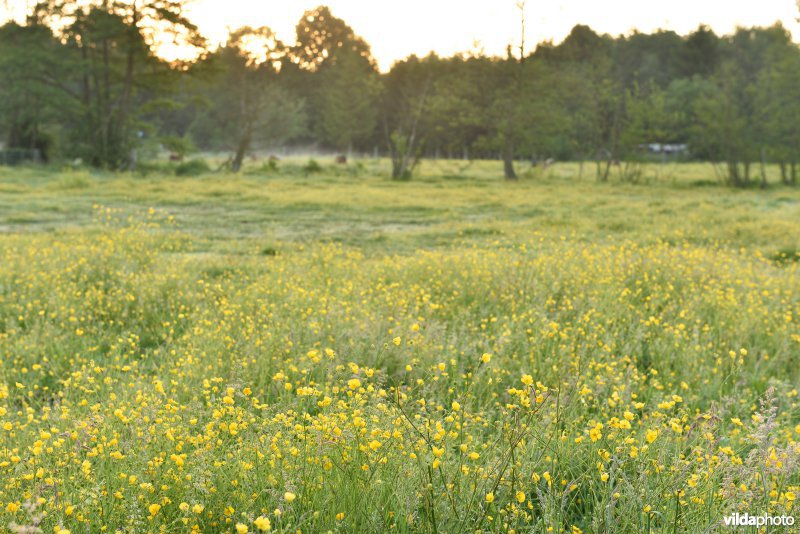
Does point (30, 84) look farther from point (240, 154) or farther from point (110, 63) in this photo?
point (240, 154)

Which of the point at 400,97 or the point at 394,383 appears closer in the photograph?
the point at 394,383

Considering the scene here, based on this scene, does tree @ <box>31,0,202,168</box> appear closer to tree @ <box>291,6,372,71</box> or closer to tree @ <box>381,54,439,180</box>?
tree @ <box>381,54,439,180</box>

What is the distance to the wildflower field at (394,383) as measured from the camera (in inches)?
109

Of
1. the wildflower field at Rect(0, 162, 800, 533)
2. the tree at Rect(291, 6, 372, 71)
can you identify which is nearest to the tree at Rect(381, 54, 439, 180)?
the wildflower field at Rect(0, 162, 800, 533)

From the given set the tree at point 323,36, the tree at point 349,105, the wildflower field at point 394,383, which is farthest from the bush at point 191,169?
the tree at point 323,36

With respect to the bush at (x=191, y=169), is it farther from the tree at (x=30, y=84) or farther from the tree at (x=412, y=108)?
the tree at (x=412, y=108)

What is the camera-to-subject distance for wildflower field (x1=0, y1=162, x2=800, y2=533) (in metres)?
2.76

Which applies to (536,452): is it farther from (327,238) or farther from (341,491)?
(327,238)

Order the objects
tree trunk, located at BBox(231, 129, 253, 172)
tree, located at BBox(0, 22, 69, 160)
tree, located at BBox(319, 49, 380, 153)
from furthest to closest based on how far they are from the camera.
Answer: tree, located at BBox(319, 49, 380, 153) < tree trunk, located at BBox(231, 129, 253, 172) < tree, located at BBox(0, 22, 69, 160)

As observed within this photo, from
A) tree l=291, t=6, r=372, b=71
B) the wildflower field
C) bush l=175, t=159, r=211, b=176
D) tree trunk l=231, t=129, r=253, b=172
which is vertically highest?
tree l=291, t=6, r=372, b=71

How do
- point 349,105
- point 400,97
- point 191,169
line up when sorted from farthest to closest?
1. point 349,105
2. point 400,97
3. point 191,169

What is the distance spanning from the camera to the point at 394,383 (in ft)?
15.6

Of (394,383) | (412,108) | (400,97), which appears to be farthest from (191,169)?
(394,383)

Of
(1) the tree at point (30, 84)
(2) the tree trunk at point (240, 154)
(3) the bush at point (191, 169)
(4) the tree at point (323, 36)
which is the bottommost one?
(3) the bush at point (191, 169)
